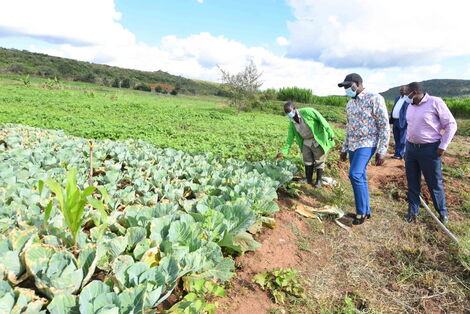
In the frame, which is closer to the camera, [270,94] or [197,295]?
[197,295]

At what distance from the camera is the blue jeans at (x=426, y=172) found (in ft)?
12.4

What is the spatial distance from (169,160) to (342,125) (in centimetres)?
1355

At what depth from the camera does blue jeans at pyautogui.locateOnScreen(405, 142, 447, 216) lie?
378cm

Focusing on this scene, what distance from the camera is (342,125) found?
16359 millimetres

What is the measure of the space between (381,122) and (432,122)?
0.59 meters

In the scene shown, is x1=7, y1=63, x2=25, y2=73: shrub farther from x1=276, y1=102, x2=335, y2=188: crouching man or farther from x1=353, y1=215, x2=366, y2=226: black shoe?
x1=353, y1=215, x2=366, y2=226: black shoe

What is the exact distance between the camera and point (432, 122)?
12.0 feet

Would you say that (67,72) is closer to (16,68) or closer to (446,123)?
(16,68)

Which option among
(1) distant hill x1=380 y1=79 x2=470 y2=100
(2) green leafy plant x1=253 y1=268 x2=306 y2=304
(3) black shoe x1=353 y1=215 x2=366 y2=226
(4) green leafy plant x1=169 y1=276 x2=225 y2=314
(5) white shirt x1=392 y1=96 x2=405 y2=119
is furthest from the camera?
(1) distant hill x1=380 y1=79 x2=470 y2=100

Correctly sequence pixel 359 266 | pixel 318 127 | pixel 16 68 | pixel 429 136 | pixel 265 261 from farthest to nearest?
pixel 16 68 < pixel 318 127 < pixel 429 136 < pixel 359 266 < pixel 265 261

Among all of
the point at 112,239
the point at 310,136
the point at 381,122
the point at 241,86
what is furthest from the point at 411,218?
the point at 241,86

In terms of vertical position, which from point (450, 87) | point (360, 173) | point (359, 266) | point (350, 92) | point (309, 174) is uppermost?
point (450, 87)

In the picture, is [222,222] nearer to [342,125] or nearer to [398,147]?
[398,147]

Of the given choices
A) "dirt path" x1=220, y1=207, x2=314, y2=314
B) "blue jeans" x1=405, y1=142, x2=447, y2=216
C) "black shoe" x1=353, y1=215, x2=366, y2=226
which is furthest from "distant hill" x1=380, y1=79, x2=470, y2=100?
"dirt path" x1=220, y1=207, x2=314, y2=314
